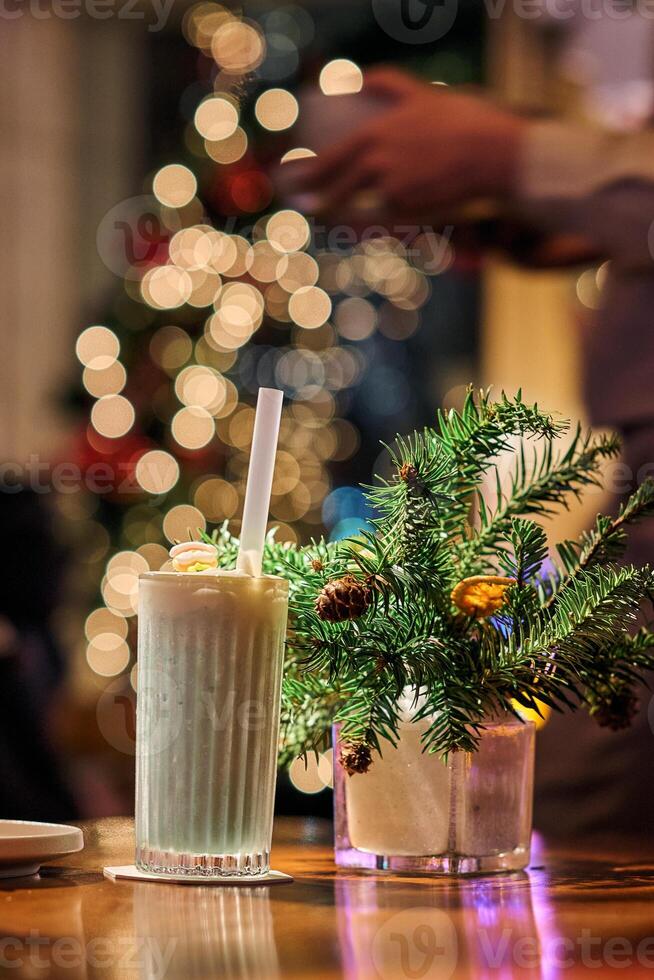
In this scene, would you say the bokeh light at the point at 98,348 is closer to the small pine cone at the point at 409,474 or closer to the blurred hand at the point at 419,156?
the blurred hand at the point at 419,156

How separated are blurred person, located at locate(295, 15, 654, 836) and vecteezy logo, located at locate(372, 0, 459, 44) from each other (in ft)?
8.15

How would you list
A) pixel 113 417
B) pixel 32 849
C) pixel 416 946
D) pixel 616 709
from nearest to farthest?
pixel 416 946, pixel 32 849, pixel 616 709, pixel 113 417

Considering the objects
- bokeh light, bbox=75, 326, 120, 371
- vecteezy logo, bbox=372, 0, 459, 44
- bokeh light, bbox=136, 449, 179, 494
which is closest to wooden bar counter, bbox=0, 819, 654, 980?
bokeh light, bbox=136, 449, 179, 494

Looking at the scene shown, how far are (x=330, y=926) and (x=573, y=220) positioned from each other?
0.74 metres

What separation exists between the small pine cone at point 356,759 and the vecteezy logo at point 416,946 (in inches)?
3.5

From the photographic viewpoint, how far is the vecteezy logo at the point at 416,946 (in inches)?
18.7

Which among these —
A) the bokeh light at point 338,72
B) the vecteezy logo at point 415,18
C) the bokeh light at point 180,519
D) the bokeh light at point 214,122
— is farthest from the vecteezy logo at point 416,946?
the vecteezy logo at point 415,18

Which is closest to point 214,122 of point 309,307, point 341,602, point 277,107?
point 277,107

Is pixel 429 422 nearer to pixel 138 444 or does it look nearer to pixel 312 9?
pixel 138 444

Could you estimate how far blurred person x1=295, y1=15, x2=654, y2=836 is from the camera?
107cm

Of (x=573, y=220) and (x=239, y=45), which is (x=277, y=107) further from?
(x=573, y=220)

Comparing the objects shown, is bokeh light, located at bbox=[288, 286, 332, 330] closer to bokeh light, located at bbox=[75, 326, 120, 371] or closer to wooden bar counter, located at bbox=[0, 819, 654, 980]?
→ bokeh light, located at bbox=[75, 326, 120, 371]

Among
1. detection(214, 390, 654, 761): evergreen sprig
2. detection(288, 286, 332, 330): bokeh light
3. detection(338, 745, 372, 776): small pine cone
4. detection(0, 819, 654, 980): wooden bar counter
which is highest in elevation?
detection(288, 286, 332, 330): bokeh light

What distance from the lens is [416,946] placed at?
0.51 m
